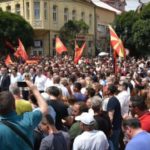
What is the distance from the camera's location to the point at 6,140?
16.2 feet

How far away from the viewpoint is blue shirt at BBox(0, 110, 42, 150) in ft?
16.1

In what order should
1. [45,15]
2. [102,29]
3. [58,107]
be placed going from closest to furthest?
1. [58,107]
2. [45,15]
3. [102,29]

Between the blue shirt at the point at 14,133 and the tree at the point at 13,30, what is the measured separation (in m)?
52.2

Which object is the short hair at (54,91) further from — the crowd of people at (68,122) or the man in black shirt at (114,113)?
the man in black shirt at (114,113)

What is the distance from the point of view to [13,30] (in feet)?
191

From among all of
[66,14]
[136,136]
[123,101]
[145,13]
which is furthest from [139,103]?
[66,14]

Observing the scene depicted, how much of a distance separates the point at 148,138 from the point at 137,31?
176 ft

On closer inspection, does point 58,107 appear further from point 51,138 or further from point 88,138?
point 51,138

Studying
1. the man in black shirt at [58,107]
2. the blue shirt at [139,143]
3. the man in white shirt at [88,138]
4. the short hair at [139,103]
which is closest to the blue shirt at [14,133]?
the blue shirt at [139,143]

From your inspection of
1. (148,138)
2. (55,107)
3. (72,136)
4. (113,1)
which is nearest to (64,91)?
(55,107)

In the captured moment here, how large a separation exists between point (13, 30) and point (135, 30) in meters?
13.6

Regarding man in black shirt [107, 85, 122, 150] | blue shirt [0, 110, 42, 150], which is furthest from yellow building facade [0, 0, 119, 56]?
blue shirt [0, 110, 42, 150]

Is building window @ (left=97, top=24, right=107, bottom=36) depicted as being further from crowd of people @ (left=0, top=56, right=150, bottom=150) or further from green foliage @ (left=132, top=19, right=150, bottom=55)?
crowd of people @ (left=0, top=56, right=150, bottom=150)

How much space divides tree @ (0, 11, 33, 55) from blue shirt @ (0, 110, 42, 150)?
5223 centimetres
